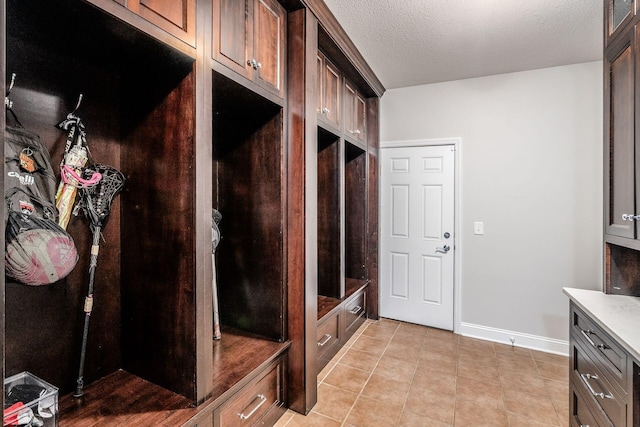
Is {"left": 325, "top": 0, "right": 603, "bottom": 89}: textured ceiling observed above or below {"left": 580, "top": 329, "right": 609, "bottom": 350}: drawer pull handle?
above

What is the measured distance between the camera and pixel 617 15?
5.76 feet

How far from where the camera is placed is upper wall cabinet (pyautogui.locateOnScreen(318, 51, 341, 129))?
8.24ft

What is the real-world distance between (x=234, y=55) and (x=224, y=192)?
93cm

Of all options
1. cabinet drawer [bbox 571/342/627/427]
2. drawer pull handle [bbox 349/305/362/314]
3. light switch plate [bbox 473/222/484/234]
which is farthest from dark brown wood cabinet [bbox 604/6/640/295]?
drawer pull handle [bbox 349/305/362/314]

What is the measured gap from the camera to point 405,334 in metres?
3.35

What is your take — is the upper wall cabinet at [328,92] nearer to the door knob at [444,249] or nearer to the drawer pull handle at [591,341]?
the door knob at [444,249]

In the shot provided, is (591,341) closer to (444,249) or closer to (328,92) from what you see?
(444,249)

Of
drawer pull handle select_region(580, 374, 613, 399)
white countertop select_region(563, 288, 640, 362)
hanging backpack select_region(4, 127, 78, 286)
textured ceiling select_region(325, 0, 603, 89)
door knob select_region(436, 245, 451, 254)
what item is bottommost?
drawer pull handle select_region(580, 374, 613, 399)

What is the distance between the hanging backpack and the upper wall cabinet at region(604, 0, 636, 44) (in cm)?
279

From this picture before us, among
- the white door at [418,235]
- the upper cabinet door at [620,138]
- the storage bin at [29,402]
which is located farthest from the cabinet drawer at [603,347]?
the storage bin at [29,402]

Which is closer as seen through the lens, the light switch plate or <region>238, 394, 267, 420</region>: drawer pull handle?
<region>238, 394, 267, 420</region>: drawer pull handle

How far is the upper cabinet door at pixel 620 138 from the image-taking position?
1.59 m

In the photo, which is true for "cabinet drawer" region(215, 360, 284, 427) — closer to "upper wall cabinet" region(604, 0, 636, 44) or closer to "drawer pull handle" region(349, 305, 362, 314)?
"drawer pull handle" region(349, 305, 362, 314)

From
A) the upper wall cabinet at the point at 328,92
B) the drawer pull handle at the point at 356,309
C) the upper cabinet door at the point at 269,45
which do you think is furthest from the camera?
the drawer pull handle at the point at 356,309
